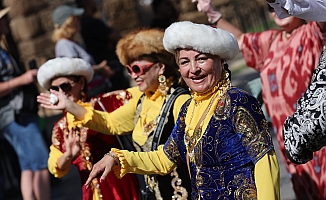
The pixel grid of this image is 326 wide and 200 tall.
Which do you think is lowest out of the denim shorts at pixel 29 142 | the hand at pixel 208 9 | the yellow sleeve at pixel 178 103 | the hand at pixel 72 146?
the denim shorts at pixel 29 142

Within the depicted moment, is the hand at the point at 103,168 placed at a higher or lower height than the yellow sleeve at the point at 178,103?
lower

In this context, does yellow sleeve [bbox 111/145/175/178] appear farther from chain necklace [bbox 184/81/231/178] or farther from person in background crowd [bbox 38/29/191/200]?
person in background crowd [bbox 38/29/191/200]

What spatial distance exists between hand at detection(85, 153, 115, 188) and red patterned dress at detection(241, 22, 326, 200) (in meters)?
1.56

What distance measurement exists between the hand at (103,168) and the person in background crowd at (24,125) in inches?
119

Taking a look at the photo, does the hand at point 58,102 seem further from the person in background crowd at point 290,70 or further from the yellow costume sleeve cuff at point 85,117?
the person in background crowd at point 290,70

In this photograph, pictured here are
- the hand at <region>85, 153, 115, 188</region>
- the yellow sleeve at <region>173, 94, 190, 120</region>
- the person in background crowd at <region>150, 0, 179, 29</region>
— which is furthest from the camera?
the person in background crowd at <region>150, 0, 179, 29</region>

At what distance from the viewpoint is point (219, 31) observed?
11.6 ft

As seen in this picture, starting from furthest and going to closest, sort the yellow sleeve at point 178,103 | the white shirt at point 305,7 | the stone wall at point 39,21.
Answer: the stone wall at point 39,21 < the yellow sleeve at point 178,103 < the white shirt at point 305,7

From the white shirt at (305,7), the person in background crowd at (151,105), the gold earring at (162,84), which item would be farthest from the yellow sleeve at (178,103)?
the white shirt at (305,7)

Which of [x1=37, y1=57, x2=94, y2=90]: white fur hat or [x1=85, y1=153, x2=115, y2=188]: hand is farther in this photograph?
[x1=37, y1=57, x2=94, y2=90]: white fur hat

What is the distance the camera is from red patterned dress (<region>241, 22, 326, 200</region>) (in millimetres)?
4523

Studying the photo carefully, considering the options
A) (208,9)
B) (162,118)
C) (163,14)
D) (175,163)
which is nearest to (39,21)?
(163,14)

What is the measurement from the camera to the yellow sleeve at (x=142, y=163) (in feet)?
11.9

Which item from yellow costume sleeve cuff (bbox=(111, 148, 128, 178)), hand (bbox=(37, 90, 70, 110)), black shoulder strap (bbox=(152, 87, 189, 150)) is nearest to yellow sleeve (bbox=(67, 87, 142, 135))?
hand (bbox=(37, 90, 70, 110))
